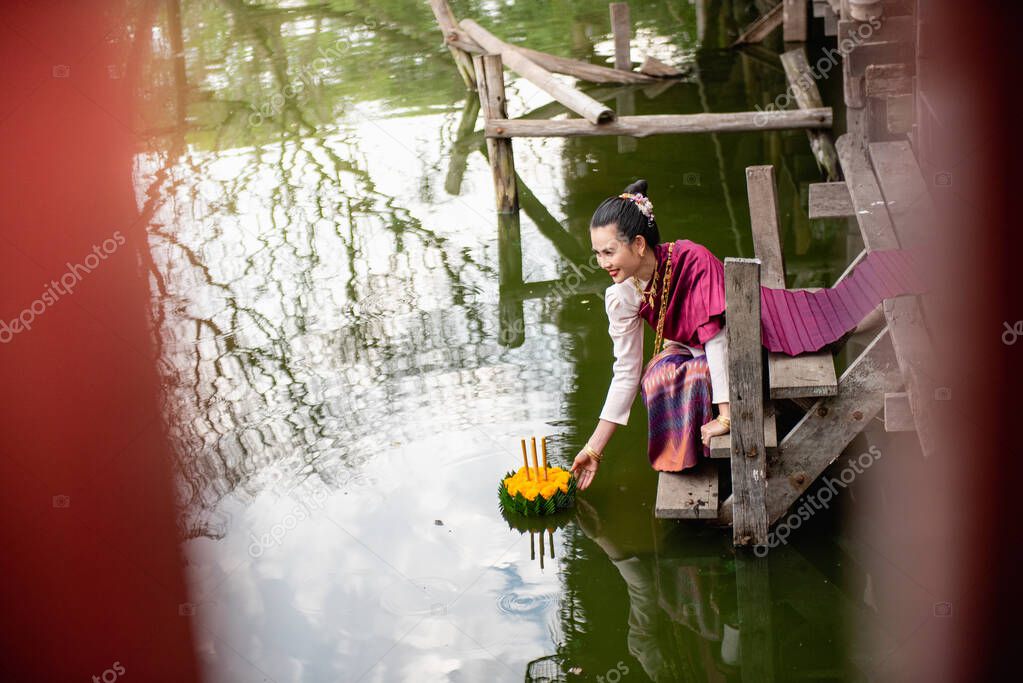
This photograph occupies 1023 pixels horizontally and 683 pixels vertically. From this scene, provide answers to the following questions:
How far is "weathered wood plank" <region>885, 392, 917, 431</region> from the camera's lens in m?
3.62

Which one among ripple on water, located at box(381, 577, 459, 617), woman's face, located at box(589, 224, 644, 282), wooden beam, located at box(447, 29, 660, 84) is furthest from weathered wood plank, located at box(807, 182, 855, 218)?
wooden beam, located at box(447, 29, 660, 84)

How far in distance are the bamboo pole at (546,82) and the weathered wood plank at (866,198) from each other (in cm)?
165

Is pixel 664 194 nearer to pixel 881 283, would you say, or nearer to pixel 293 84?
pixel 881 283

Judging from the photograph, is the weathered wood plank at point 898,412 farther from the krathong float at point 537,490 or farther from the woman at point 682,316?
the krathong float at point 537,490

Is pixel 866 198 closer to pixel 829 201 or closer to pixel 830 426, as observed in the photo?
pixel 829 201

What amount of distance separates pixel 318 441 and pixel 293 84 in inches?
269

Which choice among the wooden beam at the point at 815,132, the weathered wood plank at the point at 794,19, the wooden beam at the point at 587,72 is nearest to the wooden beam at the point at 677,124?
the wooden beam at the point at 815,132

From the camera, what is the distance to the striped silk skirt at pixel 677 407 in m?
4.03

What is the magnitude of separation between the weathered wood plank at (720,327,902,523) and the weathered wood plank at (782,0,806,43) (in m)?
7.31

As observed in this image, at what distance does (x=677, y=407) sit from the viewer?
4.09m

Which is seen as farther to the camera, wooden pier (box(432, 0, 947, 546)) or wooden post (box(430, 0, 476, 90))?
wooden post (box(430, 0, 476, 90))

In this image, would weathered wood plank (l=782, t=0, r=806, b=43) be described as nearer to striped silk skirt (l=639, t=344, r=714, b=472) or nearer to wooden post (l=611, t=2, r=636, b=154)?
wooden post (l=611, t=2, r=636, b=154)

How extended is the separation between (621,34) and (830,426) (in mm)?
6965

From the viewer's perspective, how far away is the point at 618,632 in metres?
3.80
